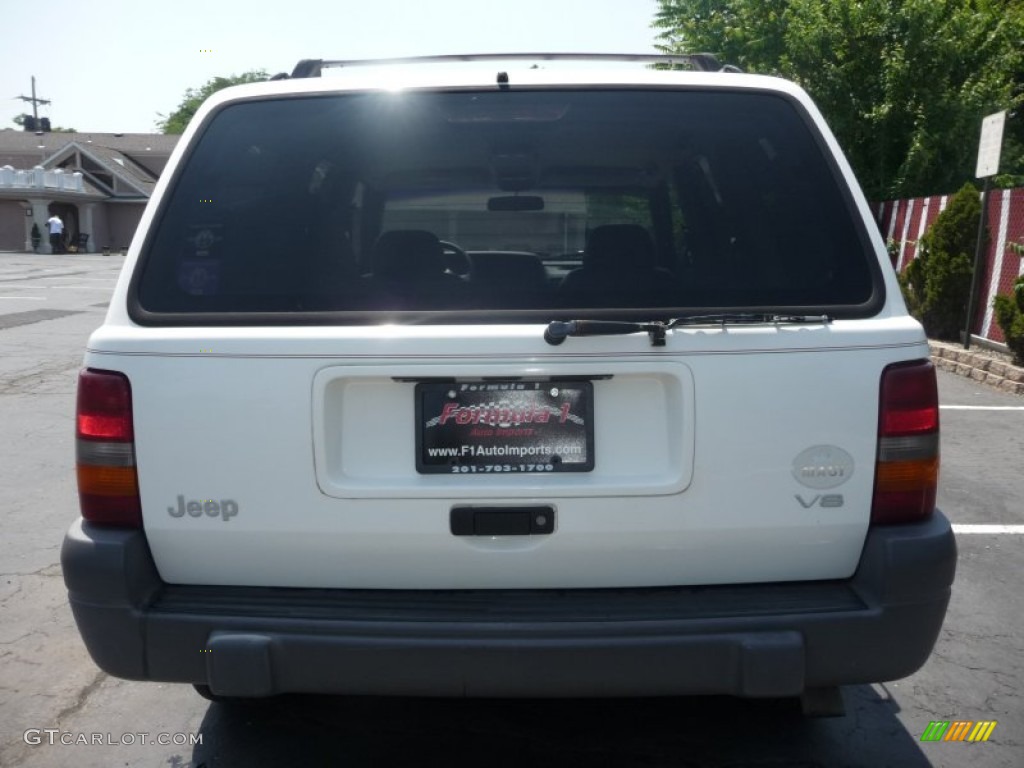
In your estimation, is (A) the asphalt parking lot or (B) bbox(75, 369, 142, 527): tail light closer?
(B) bbox(75, 369, 142, 527): tail light

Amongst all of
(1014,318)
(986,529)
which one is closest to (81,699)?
(986,529)

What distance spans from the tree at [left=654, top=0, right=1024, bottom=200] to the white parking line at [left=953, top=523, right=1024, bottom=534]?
12.0m

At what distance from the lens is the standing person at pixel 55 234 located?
48109 millimetres

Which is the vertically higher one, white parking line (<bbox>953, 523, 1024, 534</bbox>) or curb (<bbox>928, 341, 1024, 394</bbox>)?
white parking line (<bbox>953, 523, 1024, 534</bbox>)

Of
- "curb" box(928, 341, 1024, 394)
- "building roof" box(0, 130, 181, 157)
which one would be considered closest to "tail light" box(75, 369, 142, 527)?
"curb" box(928, 341, 1024, 394)

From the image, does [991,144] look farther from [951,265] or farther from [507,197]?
[507,197]

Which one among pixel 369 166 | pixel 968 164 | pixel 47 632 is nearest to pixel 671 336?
pixel 369 166

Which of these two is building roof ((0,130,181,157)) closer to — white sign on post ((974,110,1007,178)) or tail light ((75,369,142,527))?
white sign on post ((974,110,1007,178))

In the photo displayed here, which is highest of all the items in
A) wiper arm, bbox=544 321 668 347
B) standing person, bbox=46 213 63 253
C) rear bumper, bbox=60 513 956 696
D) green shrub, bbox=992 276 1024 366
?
wiper arm, bbox=544 321 668 347

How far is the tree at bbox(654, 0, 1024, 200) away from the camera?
16141 mm

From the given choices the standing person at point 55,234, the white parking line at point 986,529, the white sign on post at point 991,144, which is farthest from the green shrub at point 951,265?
the standing person at point 55,234

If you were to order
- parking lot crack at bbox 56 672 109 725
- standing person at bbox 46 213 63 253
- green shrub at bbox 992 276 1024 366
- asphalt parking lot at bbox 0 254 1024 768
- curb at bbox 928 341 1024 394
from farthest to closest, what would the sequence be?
standing person at bbox 46 213 63 253
green shrub at bbox 992 276 1024 366
curb at bbox 928 341 1024 394
parking lot crack at bbox 56 672 109 725
asphalt parking lot at bbox 0 254 1024 768

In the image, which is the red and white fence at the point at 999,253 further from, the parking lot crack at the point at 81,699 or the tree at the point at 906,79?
the parking lot crack at the point at 81,699

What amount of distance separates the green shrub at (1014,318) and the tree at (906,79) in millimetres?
6602
